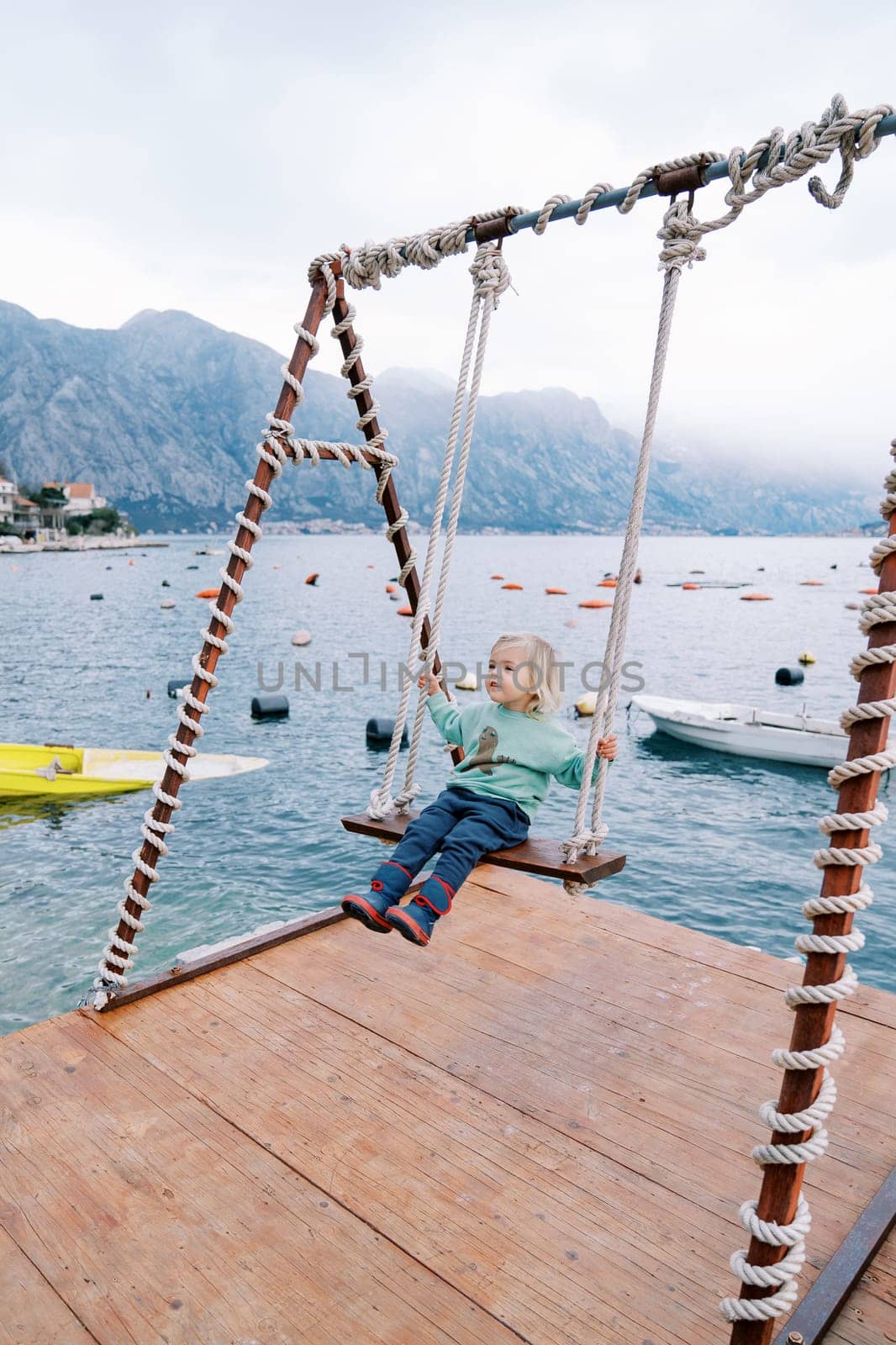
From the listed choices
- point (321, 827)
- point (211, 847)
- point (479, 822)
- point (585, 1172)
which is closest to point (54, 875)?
point (211, 847)

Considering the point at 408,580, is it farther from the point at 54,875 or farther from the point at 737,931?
the point at 54,875

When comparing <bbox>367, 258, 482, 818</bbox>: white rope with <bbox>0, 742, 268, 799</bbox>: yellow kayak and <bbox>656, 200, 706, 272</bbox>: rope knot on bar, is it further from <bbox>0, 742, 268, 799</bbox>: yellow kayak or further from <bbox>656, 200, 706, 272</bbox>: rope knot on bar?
<bbox>0, 742, 268, 799</bbox>: yellow kayak

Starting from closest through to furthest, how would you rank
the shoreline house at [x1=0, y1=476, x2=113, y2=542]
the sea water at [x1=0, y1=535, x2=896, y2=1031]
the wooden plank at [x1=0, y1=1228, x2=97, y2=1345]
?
the wooden plank at [x1=0, y1=1228, x2=97, y2=1345]
the sea water at [x1=0, y1=535, x2=896, y2=1031]
the shoreline house at [x1=0, y1=476, x2=113, y2=542]

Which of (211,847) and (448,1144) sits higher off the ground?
(448,1144)

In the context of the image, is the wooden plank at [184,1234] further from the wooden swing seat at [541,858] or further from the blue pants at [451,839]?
the wooden swing seat at [541,858]

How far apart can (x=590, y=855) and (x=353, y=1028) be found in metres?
1.21

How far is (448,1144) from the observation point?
2.85 meters

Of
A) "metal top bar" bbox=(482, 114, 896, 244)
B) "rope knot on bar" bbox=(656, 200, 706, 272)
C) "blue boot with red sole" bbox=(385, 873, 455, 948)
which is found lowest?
"blue boot with red sole" bbox=(385, 873, 455, 948)

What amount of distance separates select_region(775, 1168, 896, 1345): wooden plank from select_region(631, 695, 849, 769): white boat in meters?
14.0

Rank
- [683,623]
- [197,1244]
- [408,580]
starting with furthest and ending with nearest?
[683,623], [408,580], [197,1244]

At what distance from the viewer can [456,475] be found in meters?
4.15

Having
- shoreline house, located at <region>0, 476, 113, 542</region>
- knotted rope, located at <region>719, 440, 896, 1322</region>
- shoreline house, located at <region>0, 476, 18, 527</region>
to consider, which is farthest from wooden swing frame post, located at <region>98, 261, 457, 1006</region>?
shoreline house, located at <region>0, 476, 18, 527</region>

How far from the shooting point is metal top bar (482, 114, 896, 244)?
2244 mm

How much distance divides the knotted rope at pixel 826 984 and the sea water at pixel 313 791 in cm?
687
